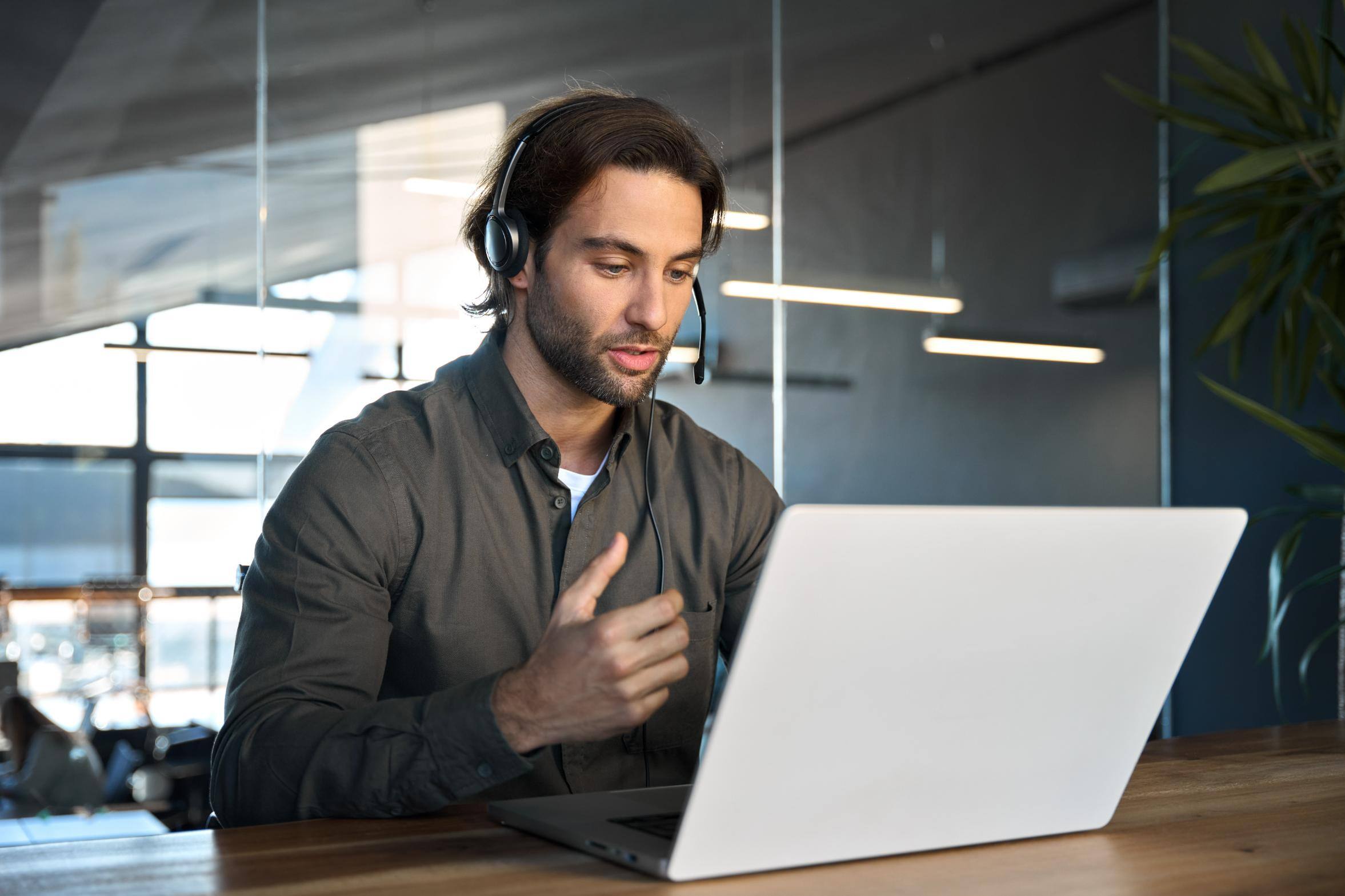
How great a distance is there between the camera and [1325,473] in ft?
12.9

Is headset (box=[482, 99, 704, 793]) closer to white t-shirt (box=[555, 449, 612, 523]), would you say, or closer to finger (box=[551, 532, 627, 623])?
white t-shirt (box=[555, 449, 612, 523])

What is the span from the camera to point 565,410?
1631 mm

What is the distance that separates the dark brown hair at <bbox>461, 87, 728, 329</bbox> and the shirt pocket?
490mm

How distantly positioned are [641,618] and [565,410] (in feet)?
2.45

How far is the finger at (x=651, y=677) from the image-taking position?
36.7 inches

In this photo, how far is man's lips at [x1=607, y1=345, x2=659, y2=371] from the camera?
5.15 ft

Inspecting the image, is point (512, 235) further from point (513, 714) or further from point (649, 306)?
point (513, 714)

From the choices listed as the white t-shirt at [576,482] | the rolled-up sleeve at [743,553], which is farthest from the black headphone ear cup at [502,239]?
the rolled-up sleeve at [743,553]

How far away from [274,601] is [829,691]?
684mm

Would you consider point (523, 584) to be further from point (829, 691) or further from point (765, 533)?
point (829, 691)

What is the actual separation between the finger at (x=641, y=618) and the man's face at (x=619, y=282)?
684 mm

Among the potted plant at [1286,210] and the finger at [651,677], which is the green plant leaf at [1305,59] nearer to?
the potted plant at [1286,210]

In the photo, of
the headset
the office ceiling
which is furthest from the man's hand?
the office ceiling

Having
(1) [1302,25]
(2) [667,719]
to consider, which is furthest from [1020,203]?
(2) [667,719]
